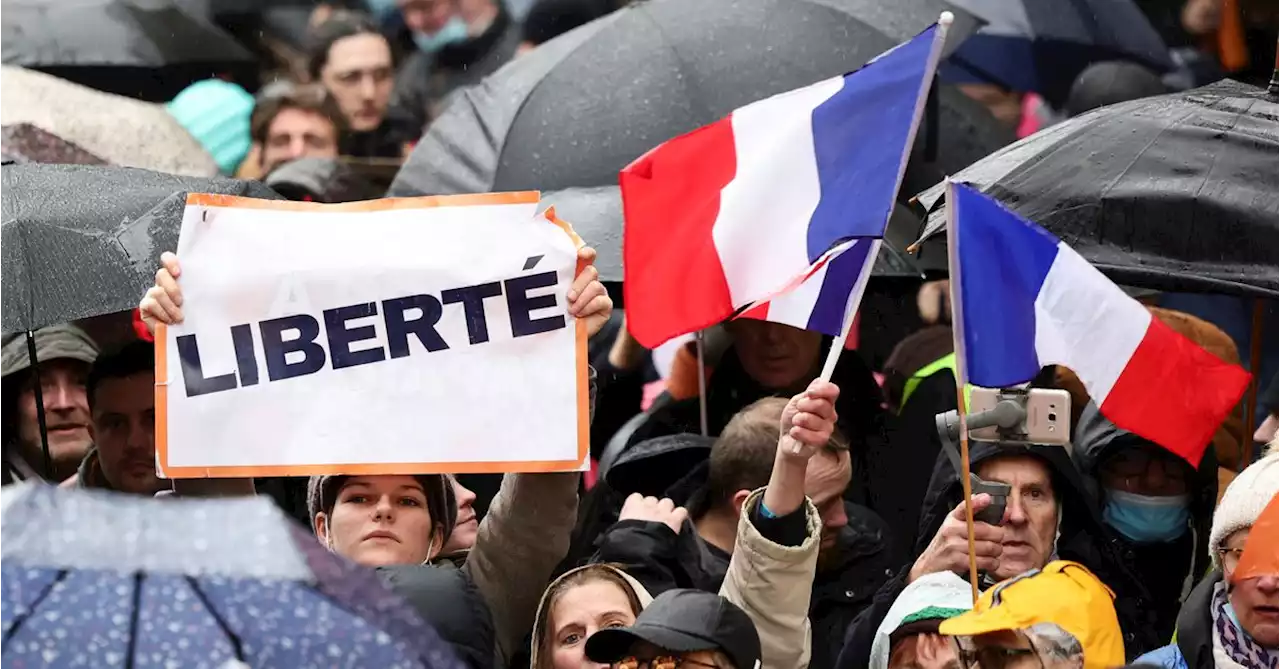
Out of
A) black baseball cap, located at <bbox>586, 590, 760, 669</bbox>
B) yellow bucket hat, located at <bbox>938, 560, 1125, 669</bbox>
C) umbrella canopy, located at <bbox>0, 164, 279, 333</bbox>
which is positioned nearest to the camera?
black baseball cap, located at <bbox>586, 590, 760, 669</bbox>

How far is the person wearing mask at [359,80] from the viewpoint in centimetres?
1014

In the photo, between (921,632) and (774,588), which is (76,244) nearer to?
(774,588)

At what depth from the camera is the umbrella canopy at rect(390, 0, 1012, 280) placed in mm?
7168

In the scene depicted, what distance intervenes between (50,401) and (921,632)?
9.01 feet

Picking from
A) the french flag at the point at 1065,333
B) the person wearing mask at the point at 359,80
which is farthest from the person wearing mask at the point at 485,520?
the person wearing mask at the point at 359,80

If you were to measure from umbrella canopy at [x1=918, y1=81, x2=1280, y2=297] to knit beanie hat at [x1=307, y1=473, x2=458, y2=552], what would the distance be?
1375 mm

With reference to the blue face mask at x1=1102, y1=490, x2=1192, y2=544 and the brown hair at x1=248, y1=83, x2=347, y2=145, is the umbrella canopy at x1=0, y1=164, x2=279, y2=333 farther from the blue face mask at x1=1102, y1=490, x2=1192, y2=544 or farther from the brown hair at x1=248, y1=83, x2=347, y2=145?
the brown hair at x1=248, y1=83, x2=347, y2=145

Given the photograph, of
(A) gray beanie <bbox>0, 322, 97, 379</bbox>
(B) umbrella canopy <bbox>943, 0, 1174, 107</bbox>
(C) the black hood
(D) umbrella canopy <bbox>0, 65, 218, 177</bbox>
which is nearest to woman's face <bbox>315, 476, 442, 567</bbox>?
(A) gray beanie <bbox>0, 322, 97, 379</bbox>

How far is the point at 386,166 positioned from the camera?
9.33m

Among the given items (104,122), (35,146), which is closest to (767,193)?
(35,146)

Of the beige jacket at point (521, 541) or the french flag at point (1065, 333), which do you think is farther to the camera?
the beige jacket at point (521, 541)

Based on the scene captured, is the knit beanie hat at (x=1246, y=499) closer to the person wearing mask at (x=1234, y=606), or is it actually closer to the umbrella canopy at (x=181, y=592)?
the person wearing mask at (x=1234, y=606)

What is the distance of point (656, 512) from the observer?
5.45 m

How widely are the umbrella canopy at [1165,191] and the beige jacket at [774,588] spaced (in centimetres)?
107
